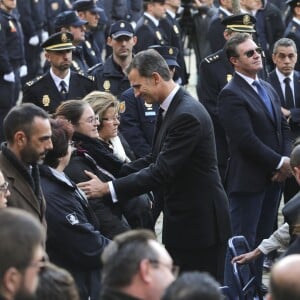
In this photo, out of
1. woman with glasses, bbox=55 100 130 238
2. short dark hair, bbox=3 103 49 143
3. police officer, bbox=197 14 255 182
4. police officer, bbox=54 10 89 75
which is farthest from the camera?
police officer, bbox=54 10 89 75

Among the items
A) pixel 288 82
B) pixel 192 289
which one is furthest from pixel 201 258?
pixel 288 82

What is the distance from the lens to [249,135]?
823cm

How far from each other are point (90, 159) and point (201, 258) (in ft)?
3.20

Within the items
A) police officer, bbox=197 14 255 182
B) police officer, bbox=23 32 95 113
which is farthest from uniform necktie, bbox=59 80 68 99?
police officer, bbox=197 14 255 182

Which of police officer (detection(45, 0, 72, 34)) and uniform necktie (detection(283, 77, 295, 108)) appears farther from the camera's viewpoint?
police officer (detection(45, 0, 72, 34))

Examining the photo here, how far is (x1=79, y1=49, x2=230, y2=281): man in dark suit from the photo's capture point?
6832 millimetres

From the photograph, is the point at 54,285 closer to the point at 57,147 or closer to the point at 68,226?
the point at 68,226

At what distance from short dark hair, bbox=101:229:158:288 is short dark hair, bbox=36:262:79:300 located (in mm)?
313

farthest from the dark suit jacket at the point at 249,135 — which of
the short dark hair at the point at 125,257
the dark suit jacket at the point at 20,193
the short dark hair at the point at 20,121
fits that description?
the short dark hair at the point at 125,257

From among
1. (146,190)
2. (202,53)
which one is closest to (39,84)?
(146,190)

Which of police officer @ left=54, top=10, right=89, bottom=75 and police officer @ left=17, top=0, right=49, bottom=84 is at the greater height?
police officer @ left=54, top=10, right=89, bottom=75

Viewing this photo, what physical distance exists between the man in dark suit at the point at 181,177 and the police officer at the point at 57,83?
275 cm

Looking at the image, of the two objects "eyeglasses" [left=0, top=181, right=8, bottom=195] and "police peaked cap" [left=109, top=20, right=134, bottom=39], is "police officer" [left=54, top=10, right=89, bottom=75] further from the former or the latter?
"eyeglasses" [left=0, top=181, right=8, bottom=195]

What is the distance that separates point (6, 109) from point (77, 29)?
2.53m
